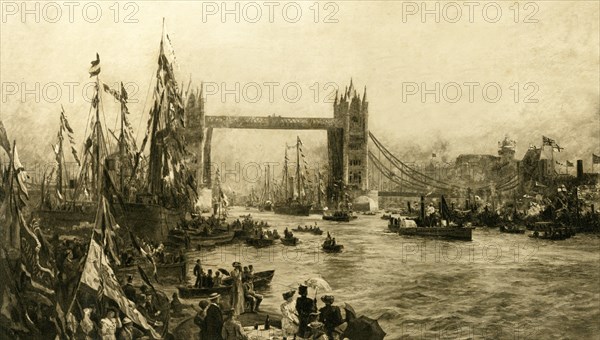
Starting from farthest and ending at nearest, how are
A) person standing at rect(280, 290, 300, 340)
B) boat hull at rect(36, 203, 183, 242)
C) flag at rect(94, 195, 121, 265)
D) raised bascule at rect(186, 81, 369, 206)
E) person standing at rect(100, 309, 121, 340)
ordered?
1. raised bascule at rect(186, 81, 369, 206)
2. boat hull at rect(36, 203, 183, 242)
3. flag at rect(94, 195, 121, 265)
4. person standing at rect(280, 290, 300, 340)
5. person standing at rect(100, 309, 121, 340)

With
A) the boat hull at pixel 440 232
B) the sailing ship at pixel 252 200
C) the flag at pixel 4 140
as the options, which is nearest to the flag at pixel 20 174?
the flag at pixel 4 140

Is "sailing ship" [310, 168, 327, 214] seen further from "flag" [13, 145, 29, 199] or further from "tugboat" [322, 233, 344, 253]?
A: "flag" [13, 145, 29, 199]

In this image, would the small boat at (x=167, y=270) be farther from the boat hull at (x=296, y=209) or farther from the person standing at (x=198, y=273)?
the boat hull at (x=296, y=209)

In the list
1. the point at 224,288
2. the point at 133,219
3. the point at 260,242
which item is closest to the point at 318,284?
the point at 260,242

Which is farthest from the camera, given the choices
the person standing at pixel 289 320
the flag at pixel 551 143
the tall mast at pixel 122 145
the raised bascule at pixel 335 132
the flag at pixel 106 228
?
the flag at pixel 551 143

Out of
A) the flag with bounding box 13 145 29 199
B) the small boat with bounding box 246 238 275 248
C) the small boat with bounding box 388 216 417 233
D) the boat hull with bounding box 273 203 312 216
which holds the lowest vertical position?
the small boat with bounding box 246 238 275 248

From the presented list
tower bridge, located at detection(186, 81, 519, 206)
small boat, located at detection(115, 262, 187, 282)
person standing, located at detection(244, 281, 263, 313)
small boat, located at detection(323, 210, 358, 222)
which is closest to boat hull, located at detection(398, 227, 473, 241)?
tower bridge, located at detection(186, 81, 519, 206)
